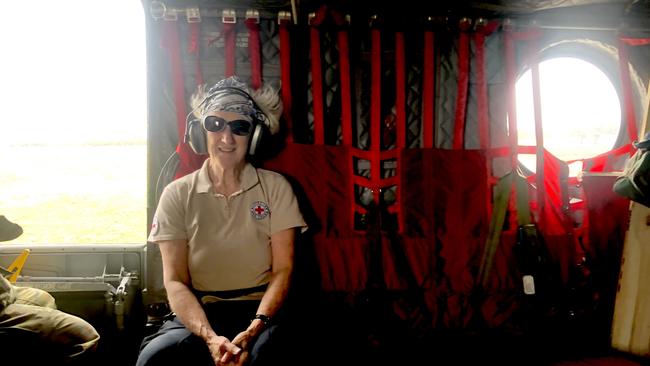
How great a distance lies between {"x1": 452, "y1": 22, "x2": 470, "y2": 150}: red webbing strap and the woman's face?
4.34 feet

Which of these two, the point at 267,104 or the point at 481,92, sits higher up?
the point at 481,92

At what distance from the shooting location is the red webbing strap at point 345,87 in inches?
98.3

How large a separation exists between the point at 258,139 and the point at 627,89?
7.96ft

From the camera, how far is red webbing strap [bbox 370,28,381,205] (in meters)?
2.51

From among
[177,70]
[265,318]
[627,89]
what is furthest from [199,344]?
[627,89]

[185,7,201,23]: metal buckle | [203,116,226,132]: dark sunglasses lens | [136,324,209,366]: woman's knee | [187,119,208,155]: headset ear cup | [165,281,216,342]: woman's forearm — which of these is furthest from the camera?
[185,7,201,23]: metal buckle

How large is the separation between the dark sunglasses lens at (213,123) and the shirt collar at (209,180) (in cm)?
25

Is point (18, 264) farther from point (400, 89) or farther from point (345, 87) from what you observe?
point (400, 89)

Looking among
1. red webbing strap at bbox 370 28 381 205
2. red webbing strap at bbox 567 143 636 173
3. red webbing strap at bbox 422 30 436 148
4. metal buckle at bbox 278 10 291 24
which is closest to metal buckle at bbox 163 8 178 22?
metal buckle at bbox 278 10 291 24

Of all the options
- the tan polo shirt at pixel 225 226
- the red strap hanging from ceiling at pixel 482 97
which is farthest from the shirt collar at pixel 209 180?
the red strap hanging from ceiling at pixel 482 97

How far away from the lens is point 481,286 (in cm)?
254

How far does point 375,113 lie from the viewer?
2.54 metres

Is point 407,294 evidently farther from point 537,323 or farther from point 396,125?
point 396,125

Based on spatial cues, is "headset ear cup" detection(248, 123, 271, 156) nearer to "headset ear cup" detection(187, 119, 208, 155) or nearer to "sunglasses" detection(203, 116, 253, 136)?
"sunglasses" detection(203, 116, 253, 136)
